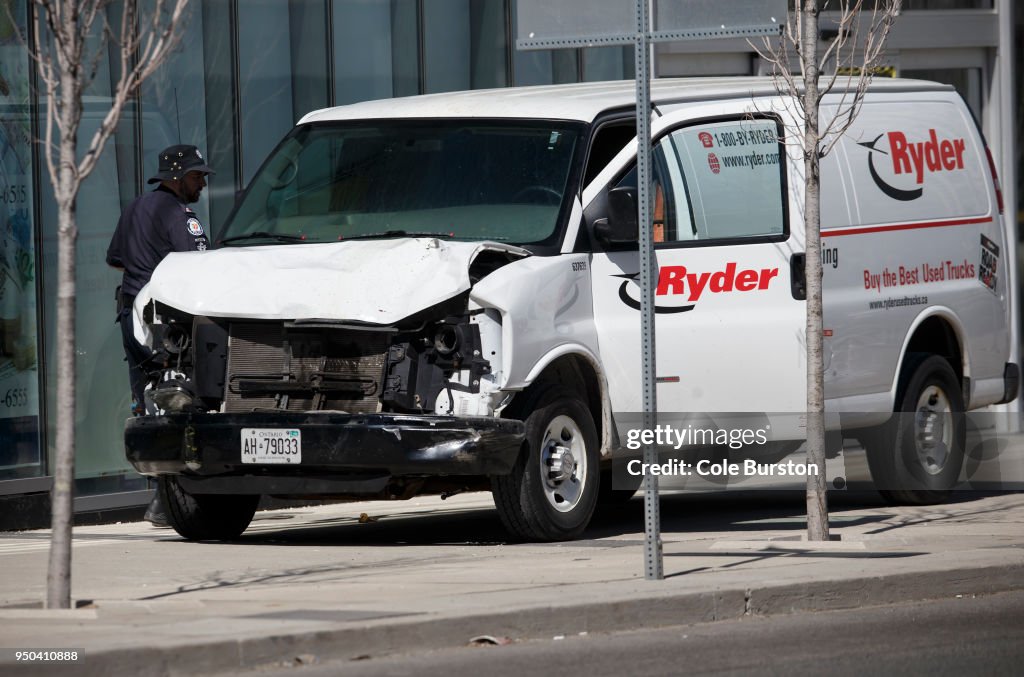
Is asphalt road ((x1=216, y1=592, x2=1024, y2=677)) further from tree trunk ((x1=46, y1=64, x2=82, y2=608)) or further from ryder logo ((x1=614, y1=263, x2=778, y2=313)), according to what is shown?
ryder logo ((x1=614, y1=263, x2=778, y2=313))

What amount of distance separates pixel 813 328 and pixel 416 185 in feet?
8.02

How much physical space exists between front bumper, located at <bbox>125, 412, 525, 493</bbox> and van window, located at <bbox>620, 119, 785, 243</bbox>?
1940 millimetres

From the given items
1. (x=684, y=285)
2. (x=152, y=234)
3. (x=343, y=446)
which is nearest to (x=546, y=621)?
(x=343, y=446)

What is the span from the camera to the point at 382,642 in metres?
7.12

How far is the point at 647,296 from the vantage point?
8.62 m

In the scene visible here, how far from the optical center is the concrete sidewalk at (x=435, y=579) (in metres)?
7.04

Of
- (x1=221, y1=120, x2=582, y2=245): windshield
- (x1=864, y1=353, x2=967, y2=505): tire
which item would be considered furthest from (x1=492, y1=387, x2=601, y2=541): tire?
(x1=864, y1=353, x2=967, y2=505): tire

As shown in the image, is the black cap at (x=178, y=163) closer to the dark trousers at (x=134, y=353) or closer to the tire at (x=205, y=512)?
the dark trousers at (x=134, y=353)

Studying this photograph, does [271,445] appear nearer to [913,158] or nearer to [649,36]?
[649,36]

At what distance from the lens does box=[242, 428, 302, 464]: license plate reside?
32.2ft

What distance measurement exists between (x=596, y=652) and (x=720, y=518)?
533 cm

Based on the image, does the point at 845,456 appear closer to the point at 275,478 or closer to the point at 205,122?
the point at 205,122

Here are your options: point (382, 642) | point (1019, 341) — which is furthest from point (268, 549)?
point (1019, 341)

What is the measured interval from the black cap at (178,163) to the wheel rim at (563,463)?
3.03 metres
